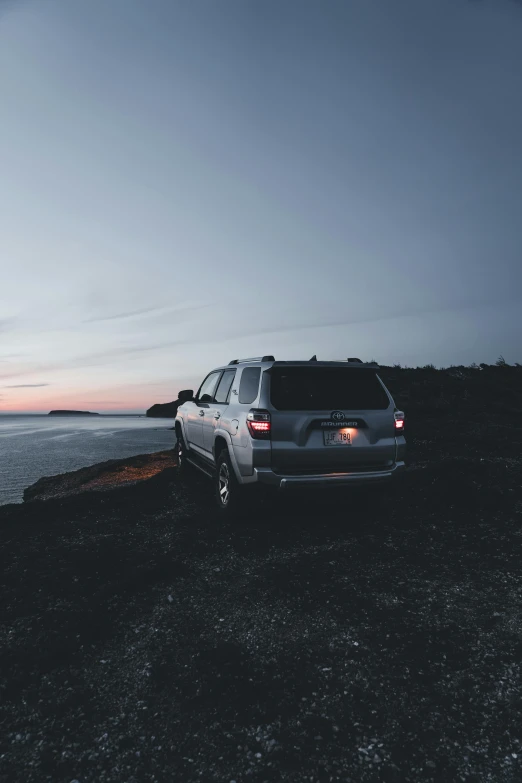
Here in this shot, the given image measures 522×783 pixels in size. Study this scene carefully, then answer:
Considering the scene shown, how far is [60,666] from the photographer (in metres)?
3.04

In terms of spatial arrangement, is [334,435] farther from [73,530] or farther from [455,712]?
[73,530]

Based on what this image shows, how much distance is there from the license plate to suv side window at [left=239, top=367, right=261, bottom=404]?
101 cm

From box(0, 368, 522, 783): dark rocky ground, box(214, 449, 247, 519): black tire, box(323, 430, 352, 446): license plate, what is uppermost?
box(323, 430, 352, 446): license plate

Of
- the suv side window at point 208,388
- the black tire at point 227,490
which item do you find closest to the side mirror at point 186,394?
the suv side window at point 208,388

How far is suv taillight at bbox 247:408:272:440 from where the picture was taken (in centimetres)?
→ 510

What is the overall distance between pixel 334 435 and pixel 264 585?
1.84 m

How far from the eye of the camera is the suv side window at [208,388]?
7520mm

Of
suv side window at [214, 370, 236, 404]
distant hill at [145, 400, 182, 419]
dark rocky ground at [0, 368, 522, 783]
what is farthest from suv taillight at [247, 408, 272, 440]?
distant hill at [145, 400, 182, 419]

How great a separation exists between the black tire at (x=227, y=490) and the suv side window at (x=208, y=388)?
150 centimetres

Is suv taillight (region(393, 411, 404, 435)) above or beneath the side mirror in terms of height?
beneath

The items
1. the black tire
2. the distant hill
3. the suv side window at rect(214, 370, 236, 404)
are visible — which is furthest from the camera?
the distant hill

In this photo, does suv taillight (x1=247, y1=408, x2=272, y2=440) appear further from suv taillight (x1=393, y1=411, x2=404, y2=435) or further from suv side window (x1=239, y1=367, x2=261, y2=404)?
suv taillight (x1=393, y1=411, x2=404, y2=435)

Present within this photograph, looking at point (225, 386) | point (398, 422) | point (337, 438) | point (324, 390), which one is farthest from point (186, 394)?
point (398, 422)

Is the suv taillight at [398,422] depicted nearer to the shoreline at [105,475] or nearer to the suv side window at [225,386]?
the suv side window at [225,386]
